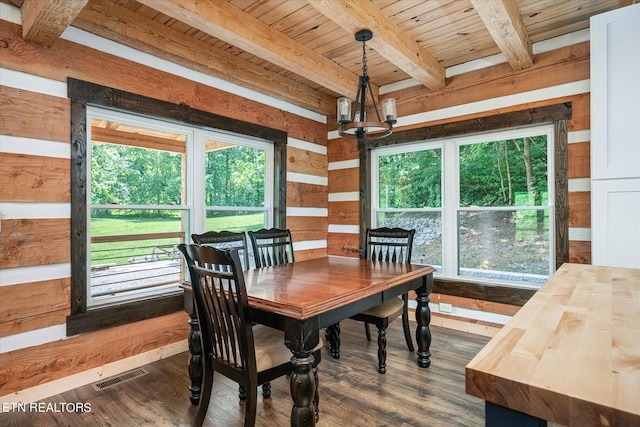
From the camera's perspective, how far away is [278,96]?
3949mm

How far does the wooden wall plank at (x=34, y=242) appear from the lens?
2250mm

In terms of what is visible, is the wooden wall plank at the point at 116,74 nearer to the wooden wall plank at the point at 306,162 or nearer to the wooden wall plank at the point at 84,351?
the wooden wall plank at the point at 306,162

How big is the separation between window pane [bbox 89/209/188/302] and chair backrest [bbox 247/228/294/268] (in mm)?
744

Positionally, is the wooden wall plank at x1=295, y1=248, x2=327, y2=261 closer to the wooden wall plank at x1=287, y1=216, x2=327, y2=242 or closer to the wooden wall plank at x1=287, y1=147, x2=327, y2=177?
the wooden wall plank at x1=287, y1=216, x2=327, y2=242

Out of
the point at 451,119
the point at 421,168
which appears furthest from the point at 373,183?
the point at 451,119

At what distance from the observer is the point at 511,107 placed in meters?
3.36

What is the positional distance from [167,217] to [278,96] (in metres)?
1.82

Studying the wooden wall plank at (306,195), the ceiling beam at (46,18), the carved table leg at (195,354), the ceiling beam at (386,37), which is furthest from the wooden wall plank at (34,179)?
the wooden wall plank at (306,195)

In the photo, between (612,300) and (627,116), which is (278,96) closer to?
(627,116)

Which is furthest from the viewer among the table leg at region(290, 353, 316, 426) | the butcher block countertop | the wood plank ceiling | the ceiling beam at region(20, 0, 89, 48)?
the wood plank ceiling

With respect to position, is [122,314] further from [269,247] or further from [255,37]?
[255,37]

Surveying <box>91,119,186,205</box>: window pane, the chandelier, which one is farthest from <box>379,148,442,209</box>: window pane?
<box>91,119,186,205</box>: window pane

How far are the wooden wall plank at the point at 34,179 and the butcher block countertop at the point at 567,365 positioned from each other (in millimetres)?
2799

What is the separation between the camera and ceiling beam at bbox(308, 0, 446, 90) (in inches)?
91.3
